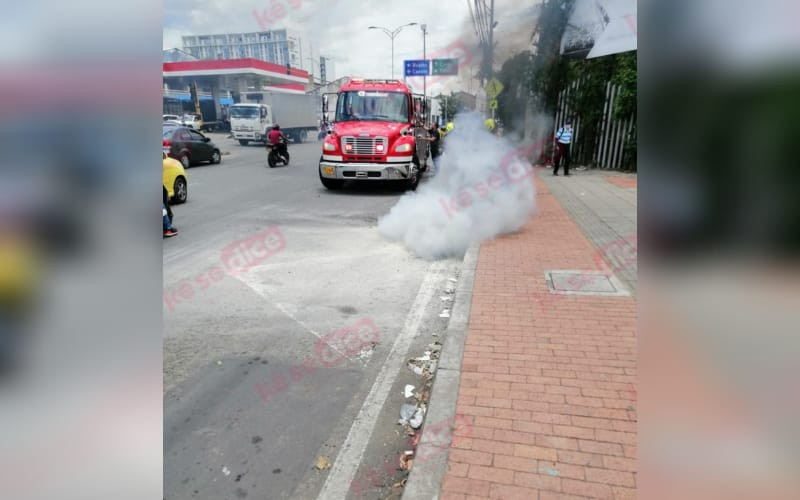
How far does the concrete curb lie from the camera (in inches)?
103

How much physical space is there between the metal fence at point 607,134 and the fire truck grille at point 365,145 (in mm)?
6773

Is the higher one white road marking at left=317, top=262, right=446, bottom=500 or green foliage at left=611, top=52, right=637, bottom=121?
green foliage at left=611, top=52, right=637, bottom=121

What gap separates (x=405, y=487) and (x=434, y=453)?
283mm

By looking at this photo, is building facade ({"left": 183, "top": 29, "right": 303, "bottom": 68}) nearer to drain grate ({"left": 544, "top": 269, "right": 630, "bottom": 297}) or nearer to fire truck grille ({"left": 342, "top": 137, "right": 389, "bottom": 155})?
fire truck grille ({"left": 342, "top": 137, "right": 389, "bottom": 155})

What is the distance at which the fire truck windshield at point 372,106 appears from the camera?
13227mm

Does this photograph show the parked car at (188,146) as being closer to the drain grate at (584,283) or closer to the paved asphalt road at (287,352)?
the paved asphalt road at (287,352)

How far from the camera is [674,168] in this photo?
33.2 inches

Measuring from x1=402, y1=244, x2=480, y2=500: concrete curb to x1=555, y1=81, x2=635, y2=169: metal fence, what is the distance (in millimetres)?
11254

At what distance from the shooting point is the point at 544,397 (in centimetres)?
339

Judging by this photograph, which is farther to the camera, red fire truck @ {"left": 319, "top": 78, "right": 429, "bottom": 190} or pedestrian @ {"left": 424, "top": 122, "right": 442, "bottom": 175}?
pedestrian @ {"left": 424, "top": 122, "right": 442, "bottom": 175}

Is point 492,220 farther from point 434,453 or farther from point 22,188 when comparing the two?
point 22,188

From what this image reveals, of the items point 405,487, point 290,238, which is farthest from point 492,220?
point 405,487

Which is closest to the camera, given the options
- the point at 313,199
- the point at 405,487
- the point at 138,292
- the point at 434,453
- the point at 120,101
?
the point at 120,101

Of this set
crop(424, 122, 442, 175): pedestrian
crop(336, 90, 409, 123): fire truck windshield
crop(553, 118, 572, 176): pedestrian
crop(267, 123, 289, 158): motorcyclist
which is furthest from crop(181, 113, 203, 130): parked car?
crop(553, 118, 572, 176): pedestrian
